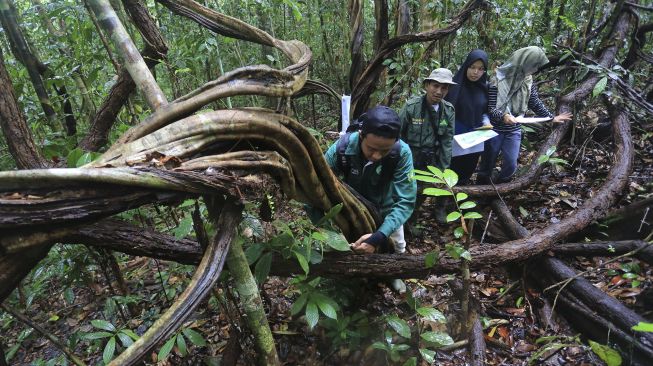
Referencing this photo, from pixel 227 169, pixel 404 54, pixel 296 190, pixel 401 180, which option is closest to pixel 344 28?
pixel 404 54

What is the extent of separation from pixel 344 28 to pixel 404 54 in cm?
362

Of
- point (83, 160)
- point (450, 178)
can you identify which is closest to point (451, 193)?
point (450, 178)

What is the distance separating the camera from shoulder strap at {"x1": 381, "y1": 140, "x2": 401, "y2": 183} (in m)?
2.63

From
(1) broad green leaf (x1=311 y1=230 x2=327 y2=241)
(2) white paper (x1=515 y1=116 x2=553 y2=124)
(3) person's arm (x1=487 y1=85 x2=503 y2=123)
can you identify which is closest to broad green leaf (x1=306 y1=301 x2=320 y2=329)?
(1) broad green leaf (x1=311 y1=230 x2=327 y2=241)

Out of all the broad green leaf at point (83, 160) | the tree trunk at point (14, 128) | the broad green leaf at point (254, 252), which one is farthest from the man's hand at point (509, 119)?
the tree trunk at point (14, 128)

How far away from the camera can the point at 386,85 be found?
213 inches

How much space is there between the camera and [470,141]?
13.5 ft

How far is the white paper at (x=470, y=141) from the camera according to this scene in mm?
4062

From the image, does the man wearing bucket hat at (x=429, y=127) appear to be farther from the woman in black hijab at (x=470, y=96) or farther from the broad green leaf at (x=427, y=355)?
the broad green leaf at (x=427, y=355)

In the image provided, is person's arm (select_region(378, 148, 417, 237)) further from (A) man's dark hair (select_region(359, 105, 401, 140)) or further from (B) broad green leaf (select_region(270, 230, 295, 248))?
(B) broad green leaf (select_region(270, 230, 295, 248))

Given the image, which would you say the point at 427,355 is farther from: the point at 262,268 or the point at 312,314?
the point at 262,268

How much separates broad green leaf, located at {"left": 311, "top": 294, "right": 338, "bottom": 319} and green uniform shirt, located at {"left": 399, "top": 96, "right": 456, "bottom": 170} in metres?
2.21

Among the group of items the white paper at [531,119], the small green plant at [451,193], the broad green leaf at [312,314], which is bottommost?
the broad green leaf at [312,314]

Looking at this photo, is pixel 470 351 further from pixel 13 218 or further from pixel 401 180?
pixel 13 218
